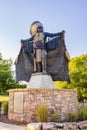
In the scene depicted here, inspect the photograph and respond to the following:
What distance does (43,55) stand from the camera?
34.8 feet

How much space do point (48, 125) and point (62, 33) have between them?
194 inches

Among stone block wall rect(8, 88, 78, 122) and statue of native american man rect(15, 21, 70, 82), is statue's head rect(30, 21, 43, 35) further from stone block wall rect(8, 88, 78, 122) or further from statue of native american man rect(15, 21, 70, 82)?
stone block wall rect(8, 88, 78, 122)

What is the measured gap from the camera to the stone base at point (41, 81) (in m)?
10.4

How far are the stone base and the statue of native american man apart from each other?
251mm

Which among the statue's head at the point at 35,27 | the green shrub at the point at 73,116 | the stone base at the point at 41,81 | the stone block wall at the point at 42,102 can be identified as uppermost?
the statue's head at the point at 35,27

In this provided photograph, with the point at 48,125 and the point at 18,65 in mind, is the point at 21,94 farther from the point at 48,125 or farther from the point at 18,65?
the point at 48,125

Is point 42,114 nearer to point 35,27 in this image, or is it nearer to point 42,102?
point 42,102

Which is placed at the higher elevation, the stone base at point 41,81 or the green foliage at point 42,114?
the stone base at point 41,81

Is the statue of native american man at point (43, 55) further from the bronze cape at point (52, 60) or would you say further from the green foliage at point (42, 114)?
the green foliage at point (42, 114)

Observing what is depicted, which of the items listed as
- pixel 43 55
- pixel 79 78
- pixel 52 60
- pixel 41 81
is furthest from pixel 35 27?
pixel 79 78

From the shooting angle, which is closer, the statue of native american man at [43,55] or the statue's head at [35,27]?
the statue of native american man at [43,55]

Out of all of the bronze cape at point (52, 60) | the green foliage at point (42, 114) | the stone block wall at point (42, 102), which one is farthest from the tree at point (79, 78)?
the green foliage at point (42, 114)

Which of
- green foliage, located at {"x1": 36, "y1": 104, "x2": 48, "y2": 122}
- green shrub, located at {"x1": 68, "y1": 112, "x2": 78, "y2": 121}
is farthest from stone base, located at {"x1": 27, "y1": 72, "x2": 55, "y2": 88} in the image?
green shrub, located at {"x1": 68, "y1": 112, "x2": 78, "y2": 121}

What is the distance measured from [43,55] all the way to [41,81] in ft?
3.92
